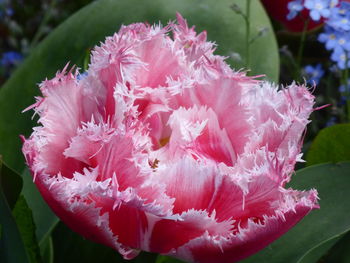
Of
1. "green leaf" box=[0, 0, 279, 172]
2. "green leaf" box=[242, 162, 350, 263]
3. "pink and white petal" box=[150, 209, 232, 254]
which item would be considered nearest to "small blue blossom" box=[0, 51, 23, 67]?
"green leaf" box=[0, 0, 279, 172]

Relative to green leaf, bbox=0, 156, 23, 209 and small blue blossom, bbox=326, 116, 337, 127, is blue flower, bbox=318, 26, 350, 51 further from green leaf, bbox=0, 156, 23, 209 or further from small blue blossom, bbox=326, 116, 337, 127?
green leaf, bbox=0, 156, 23, 209

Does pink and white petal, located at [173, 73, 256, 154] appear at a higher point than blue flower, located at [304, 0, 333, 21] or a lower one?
higher

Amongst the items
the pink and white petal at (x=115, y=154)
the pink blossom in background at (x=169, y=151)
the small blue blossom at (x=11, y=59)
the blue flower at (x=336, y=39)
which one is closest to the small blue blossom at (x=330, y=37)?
the blue flower at (x=336, y=39)

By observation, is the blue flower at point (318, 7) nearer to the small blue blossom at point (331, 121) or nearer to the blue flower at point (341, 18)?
the blue flower at point (341, 18)

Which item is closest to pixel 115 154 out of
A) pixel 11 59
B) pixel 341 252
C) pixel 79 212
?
pixel 79 212

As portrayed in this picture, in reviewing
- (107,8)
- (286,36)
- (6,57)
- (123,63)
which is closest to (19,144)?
(107,8)

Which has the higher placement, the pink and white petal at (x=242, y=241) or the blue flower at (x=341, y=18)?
the pink and white petal at (x=242, y=241)

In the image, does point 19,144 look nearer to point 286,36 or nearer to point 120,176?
point 120,176
